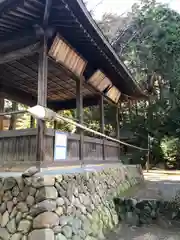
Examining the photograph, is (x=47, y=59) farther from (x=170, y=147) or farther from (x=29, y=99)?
(x=170, y=147)

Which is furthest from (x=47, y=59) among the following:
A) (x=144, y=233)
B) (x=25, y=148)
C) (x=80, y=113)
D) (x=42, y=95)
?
(x=144, y=233)

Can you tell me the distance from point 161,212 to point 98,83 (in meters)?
3.71

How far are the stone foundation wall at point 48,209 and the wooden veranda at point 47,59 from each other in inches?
21.2

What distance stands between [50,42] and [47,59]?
336 mm

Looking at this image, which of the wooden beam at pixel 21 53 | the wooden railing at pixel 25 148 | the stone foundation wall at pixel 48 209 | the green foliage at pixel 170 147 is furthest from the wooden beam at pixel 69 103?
the green foliage at pixel 170 147

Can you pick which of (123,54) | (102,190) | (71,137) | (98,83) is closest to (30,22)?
(71,137)

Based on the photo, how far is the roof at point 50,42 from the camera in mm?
3881

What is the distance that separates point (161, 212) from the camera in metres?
5.25

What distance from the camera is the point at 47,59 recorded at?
4.68 metres

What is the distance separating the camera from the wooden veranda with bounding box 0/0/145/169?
3.99 m

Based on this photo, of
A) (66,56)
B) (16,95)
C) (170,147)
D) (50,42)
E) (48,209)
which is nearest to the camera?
(48,209)

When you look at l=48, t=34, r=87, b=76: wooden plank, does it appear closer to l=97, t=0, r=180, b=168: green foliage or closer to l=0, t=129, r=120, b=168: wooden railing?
l=0, t=129, r=120, b=168: wooden railing

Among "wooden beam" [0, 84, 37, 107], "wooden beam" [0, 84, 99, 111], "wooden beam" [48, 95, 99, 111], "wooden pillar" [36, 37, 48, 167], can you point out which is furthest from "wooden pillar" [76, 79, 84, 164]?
"wooden beam" [48, 95, 99, 111]

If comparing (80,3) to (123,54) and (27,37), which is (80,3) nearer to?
(27,37)
